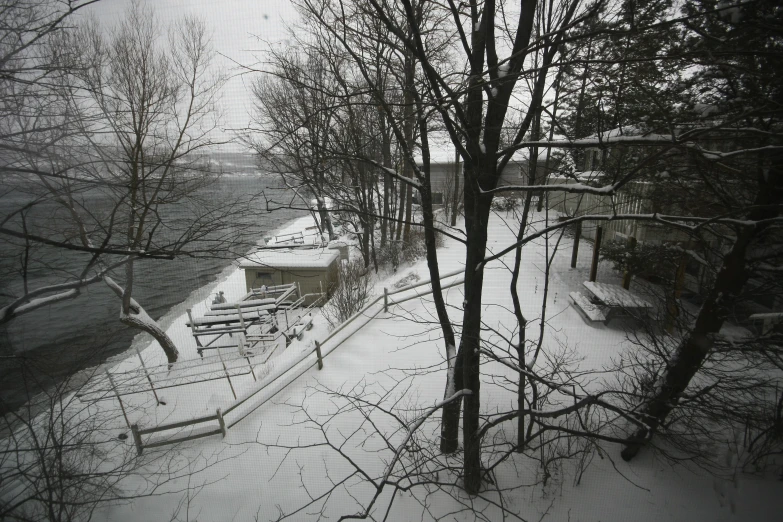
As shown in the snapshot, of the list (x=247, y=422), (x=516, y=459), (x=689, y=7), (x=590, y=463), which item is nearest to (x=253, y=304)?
(x=247, y=422)

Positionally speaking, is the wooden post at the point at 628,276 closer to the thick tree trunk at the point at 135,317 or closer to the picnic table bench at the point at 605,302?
the picnic table bench at the point at 605,302

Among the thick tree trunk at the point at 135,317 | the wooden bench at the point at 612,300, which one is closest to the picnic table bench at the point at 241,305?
the thick tree trunk at the point at 135,317

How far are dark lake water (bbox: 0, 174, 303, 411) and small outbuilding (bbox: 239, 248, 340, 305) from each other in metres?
1.14

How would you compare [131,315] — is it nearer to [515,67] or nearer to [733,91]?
[515,67]

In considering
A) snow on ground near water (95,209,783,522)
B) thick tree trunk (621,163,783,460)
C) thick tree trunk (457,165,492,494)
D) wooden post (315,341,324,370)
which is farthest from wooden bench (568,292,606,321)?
wooden post (315,341,324,370)

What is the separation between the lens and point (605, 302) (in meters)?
5.39

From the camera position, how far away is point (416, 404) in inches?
168

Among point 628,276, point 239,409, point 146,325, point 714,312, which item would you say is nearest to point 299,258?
point 146,325

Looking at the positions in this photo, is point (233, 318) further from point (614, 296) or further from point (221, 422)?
point (614, 296)

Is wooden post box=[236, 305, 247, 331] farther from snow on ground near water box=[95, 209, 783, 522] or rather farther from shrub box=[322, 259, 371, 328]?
shrub box=[322, 259, 371, 328]

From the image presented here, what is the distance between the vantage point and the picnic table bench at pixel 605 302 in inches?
212

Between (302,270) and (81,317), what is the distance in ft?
18.8

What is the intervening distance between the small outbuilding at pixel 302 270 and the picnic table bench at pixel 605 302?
639 centimetres

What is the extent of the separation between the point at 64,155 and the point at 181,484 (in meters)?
3.42
